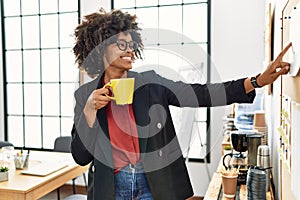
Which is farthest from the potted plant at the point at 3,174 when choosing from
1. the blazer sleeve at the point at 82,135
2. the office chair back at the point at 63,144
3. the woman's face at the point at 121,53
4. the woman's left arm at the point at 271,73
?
the woman's left arm at the point at 271,73

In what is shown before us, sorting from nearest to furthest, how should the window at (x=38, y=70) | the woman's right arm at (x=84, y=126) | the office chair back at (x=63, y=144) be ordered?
the woman's right arm at (x=84, y=126) < the office chair back at (x=63, y=144) < the window at (x=38, y=70)

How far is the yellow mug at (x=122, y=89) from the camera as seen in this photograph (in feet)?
4.10

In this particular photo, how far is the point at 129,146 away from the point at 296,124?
2.08 feet

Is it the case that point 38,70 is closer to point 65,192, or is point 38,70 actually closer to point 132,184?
Answer: point 65,192

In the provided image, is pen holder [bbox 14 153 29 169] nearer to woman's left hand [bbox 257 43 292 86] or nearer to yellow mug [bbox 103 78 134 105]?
yellow mug [bbox 103 78 134 105]

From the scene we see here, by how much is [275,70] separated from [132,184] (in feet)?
2.28

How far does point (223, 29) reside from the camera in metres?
3.64

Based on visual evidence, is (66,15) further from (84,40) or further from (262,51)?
(84,40)

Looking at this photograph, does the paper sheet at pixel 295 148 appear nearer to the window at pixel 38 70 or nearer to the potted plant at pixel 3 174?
the potted plant at pixel 3 174

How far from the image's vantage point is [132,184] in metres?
1.35

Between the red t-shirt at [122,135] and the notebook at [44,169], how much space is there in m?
1.33

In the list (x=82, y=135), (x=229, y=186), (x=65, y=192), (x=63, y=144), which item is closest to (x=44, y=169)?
(x=63, y=144)

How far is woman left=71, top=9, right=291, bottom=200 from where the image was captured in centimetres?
131

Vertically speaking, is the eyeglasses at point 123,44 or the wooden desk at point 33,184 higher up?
the eyeglasses at point 123,44
